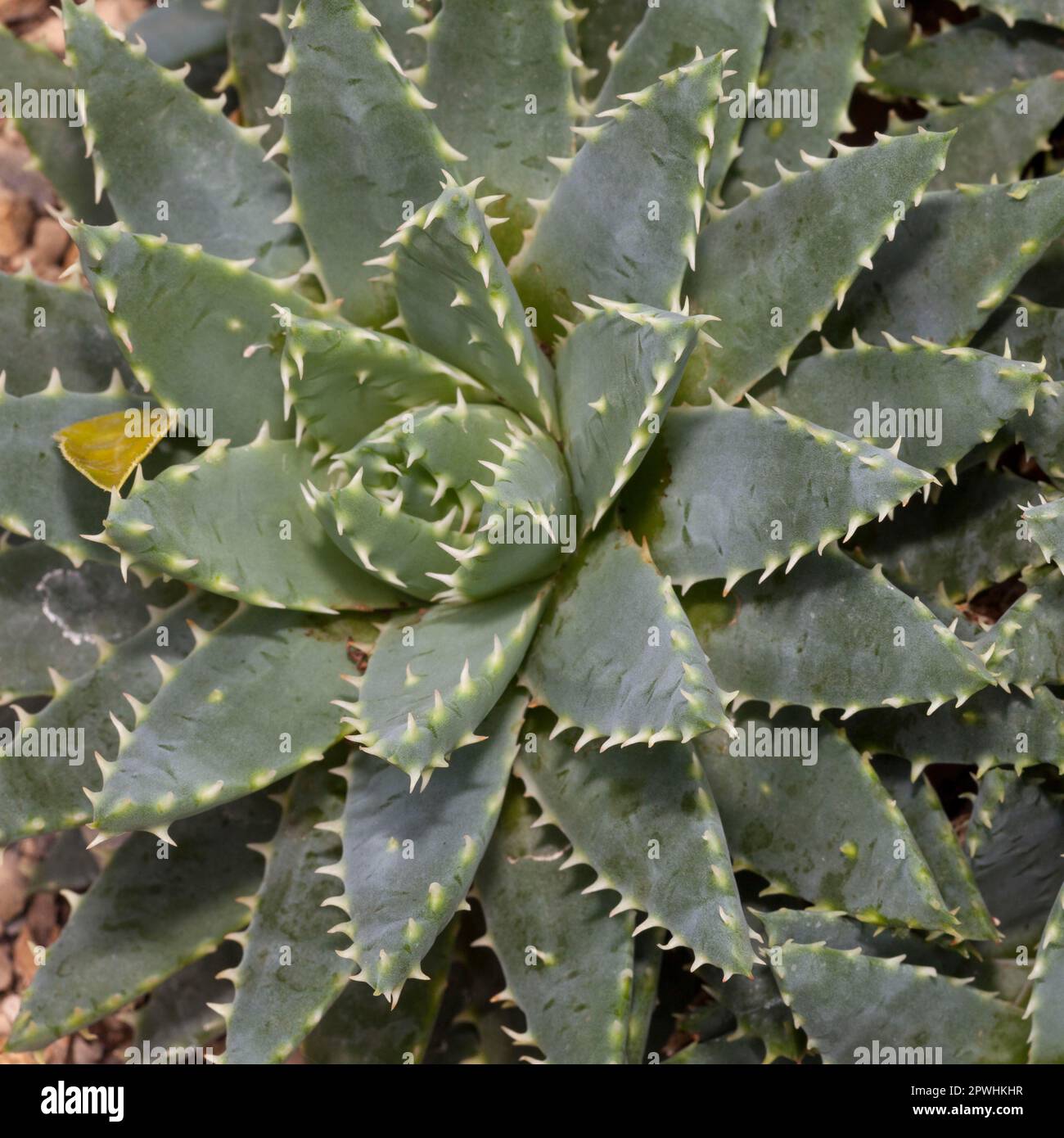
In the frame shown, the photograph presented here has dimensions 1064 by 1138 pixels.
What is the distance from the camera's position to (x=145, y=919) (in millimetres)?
1714

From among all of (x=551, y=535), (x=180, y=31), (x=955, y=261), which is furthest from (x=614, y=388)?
(x=180, y=31)

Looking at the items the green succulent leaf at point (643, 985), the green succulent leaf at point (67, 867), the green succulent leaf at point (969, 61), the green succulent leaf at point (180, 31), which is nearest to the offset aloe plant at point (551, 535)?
the green succulent leaf at point (643, 985)

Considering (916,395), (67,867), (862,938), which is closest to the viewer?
(916,395)

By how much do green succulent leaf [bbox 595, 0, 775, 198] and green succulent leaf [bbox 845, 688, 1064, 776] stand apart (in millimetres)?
767

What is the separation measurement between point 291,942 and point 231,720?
0.33m

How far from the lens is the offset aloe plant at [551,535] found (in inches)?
53.8

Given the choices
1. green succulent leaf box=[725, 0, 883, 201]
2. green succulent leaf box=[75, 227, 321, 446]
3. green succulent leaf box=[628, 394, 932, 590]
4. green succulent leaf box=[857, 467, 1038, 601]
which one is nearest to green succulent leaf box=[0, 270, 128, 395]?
green succulent leaf box=[75, 227, 321, 446]

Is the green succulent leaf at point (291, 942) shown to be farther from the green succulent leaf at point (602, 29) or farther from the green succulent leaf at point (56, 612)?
the green succulent leaf at point (602, 29)

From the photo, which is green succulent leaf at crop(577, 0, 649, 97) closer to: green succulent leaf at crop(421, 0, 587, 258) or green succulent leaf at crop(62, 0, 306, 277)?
green succulent leaf at crop(421, 0, 587, 258)

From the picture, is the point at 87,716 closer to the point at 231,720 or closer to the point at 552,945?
the point at 231,720

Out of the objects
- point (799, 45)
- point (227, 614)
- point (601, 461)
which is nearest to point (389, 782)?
point (227, 614)

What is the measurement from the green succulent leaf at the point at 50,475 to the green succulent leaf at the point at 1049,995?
4.34 feet

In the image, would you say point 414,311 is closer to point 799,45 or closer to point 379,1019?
point 799,45

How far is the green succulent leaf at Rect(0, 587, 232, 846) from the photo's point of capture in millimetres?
1582
